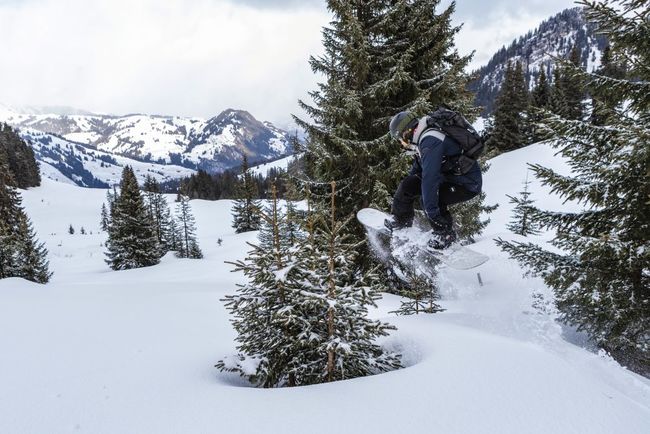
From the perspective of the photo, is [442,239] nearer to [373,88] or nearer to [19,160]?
[373,88]

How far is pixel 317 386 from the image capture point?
11.0 ft

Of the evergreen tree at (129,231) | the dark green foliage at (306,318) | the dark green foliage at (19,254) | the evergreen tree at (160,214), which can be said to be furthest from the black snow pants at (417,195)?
the evergreen tree at (160,214)

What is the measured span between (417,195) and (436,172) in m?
1.20

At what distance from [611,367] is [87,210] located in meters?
104

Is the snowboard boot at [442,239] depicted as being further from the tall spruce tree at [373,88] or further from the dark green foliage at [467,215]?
the dark green foliage at [467,215]

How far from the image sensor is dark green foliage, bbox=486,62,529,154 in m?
42.8

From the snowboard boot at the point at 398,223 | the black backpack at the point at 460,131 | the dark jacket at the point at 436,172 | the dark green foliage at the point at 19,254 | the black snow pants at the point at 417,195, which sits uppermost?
the black backpack at the point at 460,131

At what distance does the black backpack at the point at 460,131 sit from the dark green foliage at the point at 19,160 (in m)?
103

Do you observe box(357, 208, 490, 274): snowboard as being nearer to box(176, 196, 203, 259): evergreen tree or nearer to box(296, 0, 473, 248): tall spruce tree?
box(296, 0, 473, 248): tall spruce tree

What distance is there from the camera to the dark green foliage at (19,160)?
84.0 metres

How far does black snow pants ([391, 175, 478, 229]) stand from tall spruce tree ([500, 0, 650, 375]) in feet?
3.85

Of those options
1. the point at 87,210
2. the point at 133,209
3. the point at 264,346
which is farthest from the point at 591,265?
the point at 87,210

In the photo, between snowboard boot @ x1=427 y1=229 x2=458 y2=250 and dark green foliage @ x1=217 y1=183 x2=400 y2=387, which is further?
snowboard boot @ x1=427 y1=229 x2=458 y2=250

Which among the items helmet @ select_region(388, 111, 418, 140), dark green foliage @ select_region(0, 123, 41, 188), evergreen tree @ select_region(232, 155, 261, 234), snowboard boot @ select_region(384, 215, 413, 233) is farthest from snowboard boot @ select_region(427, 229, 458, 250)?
dark green foliage @ select_region(0, 123, 41, 188)
